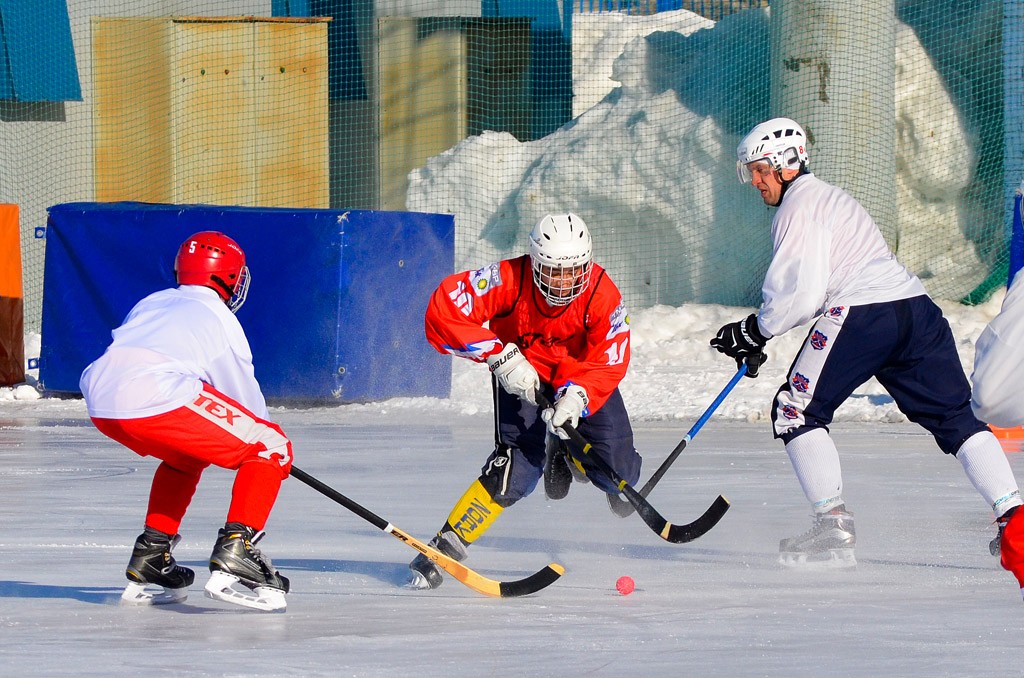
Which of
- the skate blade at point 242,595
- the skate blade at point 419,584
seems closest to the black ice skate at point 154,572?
the skate blade at point 242,595

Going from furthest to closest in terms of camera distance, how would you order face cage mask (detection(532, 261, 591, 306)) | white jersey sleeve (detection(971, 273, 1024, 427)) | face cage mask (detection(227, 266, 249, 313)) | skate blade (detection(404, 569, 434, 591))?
1. face cage mask (detection(532, 261, 591, 306))
2. skate blade (detection(404, 569, 434, 591))
3. face cage mask (detection(227, 266, 249, 313))
4. white jersey sleeve (detection(971, 273, 1024, 427))

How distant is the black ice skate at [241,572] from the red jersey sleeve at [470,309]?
0.95m

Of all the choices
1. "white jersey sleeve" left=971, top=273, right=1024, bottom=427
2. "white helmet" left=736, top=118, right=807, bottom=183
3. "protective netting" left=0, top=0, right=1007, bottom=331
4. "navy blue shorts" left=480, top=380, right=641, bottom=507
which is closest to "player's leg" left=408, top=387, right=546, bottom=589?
"navy blue shorts" left=480, top=380, right=641, bottom=507

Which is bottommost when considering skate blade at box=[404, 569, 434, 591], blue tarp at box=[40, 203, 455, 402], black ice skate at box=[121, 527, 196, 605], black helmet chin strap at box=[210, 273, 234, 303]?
blue tarp at box=[40, 203, 455, 402]

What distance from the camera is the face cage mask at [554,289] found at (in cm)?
430

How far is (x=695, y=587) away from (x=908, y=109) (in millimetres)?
9693

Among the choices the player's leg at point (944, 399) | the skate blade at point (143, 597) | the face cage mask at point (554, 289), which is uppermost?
the face cage mask at point (554, 289)

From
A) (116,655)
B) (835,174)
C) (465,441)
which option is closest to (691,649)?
(116,655)

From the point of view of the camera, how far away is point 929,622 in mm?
3654

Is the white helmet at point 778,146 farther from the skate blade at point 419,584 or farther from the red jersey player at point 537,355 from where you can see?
the skate blade at point 419,584

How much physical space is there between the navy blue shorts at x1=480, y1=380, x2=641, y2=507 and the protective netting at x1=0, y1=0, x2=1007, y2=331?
7763 mm

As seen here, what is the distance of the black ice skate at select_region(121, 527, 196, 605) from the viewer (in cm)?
385

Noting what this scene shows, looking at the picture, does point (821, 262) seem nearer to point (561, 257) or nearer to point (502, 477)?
point (561, 257)

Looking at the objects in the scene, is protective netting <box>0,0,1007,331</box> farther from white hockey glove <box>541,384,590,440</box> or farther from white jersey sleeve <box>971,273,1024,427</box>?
white jersey sleeve <box>971,273,1024,427</box>
